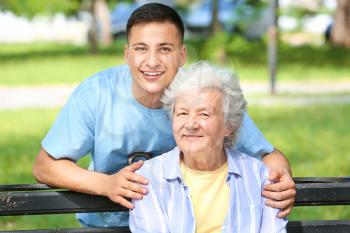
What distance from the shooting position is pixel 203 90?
3014 mm

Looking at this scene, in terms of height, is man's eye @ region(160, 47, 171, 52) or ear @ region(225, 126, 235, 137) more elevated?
man's eye @ region(160, 47, 171, 52)

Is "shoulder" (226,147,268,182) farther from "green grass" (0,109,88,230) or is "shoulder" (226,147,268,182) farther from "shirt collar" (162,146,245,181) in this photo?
"green grass" (0,109,88,230)

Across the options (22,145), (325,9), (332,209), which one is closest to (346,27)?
(325,9)

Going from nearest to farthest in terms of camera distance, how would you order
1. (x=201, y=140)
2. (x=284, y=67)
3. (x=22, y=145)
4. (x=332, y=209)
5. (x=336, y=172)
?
(x=201, y=140) < (x=332, y=209) < (x=336, y=172) < (x=22, y=145) < (x=284, y=67)

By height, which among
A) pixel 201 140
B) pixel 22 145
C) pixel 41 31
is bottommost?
pixel 41 31

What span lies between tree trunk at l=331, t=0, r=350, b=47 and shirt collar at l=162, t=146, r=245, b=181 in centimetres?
2213

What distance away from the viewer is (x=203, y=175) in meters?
3.09

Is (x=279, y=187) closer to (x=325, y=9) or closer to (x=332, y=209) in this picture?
(x=332, y=209)

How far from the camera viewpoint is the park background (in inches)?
312

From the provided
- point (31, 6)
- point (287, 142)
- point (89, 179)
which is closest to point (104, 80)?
point (89, 179)

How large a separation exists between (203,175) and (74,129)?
0.55 metres

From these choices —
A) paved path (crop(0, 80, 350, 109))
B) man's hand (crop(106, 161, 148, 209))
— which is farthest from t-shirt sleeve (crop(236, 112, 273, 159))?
paved path (crop(0, 80, 350, 109))

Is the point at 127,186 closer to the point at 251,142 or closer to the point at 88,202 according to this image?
the point at 88,202

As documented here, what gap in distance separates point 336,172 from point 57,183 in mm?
4874
